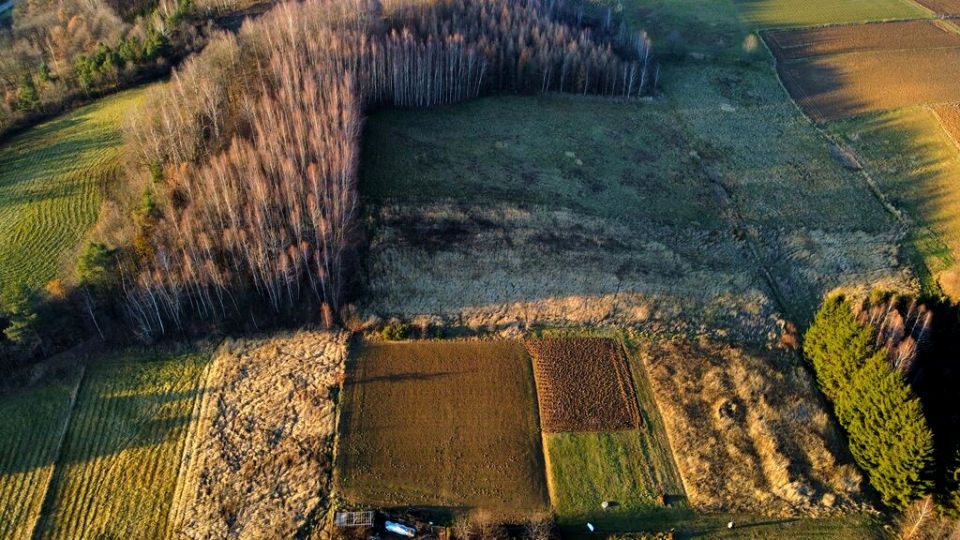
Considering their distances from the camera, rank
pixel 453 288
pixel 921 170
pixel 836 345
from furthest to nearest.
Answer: pixel 921 170, pixel 453 288, pixel 836 345

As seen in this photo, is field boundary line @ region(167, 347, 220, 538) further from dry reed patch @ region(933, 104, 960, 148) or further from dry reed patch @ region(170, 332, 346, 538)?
dry reed patch @ region(933, 104, 960, 148)

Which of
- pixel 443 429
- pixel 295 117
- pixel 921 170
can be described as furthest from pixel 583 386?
pixel 921 170

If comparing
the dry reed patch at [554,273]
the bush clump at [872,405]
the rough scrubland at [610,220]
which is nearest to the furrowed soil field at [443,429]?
the dry reed patch at [554,273]

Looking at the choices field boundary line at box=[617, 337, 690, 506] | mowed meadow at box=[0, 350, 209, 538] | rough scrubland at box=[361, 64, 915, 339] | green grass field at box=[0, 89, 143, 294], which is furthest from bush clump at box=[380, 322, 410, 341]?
green grass field at box=[0, 89, 143, 294]

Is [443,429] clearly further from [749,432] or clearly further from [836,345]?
[836,345]

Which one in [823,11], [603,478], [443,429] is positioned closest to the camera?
[603,478]

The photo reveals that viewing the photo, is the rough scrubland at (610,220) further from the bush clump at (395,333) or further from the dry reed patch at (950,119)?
the dry reed patch at (950,119)
